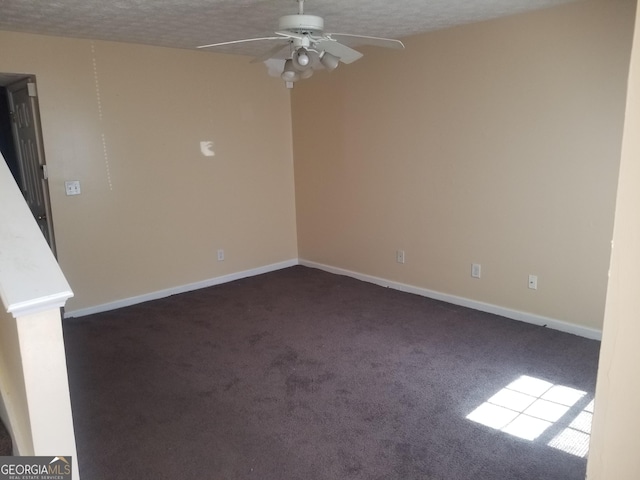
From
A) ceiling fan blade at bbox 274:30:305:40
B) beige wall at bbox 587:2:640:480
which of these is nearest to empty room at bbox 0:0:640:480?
ceiling fan blade at bbox 274:30:305:40

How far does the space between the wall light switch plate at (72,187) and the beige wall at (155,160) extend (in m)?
0.05

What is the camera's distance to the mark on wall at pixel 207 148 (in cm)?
489

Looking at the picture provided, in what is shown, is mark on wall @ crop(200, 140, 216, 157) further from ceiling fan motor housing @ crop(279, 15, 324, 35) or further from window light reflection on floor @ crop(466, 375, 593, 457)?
window light reflection on floor @ crop(466, 375, 593, 457)

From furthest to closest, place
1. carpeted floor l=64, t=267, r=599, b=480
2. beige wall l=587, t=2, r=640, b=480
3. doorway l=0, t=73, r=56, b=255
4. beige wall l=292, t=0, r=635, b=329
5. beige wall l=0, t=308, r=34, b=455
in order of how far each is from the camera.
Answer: doorway l=0, t=73, r=56, b=255, beige wall l=292, t=0, r=635, b=329, carpeted floor l=64, t=267, r=599, b=480, beige wall l=0, t=308, r=34, b=455, beige wall l=587, t=2, r=640, b=480

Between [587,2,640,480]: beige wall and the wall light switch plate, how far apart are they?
14.1 feet

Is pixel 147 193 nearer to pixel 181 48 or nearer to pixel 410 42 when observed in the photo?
pixel 181 48

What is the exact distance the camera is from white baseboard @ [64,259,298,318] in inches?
171

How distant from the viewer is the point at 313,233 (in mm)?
5641

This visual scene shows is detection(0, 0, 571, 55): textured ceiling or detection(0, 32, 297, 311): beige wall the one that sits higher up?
detection(0, 0, 571, 55): textured ceiling

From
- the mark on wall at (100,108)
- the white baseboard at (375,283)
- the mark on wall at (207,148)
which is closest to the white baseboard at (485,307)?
the white baseboard at (375,283)

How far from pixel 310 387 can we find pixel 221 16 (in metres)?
2.62

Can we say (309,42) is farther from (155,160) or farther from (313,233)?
(313,233)

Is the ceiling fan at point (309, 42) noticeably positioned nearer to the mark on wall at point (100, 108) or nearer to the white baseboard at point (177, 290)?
the mark on wall at point (100, 108)

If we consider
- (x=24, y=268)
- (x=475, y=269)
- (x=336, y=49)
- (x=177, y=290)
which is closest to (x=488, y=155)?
(x=475, y=269)
